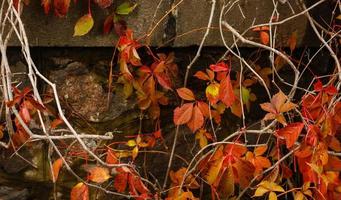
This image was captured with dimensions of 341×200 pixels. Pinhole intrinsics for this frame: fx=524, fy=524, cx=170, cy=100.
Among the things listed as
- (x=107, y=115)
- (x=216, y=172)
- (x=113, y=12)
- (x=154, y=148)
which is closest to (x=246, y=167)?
(x=216, y=172)

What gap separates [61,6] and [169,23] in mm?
376

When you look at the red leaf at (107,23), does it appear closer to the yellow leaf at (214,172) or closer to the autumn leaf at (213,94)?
the autumn leaf at (213,94)

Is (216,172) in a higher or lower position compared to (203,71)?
lower

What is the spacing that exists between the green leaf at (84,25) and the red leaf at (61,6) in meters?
0.06

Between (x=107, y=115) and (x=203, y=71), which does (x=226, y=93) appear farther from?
(x=107, y=115)

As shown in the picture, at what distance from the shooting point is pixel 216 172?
166 centimetres

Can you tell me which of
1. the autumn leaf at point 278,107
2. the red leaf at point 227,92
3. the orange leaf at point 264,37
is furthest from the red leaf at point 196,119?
the orange leaf at point 264,37

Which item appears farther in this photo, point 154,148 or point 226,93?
point 154,148

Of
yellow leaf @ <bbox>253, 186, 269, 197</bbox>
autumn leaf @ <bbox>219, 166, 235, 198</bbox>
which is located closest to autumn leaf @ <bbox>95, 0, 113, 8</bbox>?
autumn leaf @ <bbox>219, 166, 235, 198</bbox>

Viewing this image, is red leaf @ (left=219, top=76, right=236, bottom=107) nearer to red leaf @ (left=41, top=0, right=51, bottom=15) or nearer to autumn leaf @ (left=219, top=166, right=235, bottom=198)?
autumn leaf @ (left=219, top=166, right=235, bottom=198)

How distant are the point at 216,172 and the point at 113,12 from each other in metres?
0.63

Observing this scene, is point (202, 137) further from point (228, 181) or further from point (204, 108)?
point (228, 181)

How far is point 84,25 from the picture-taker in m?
1.73

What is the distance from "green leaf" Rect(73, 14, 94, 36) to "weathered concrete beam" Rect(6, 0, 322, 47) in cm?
3
